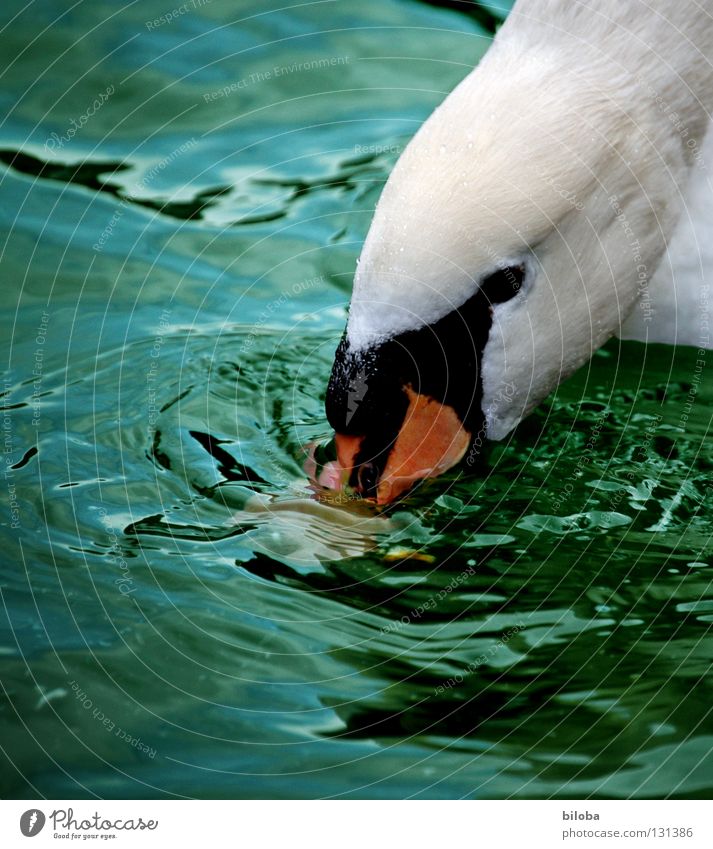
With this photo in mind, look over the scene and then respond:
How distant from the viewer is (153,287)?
12.7ft

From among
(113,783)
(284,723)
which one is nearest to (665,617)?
(284,723)
